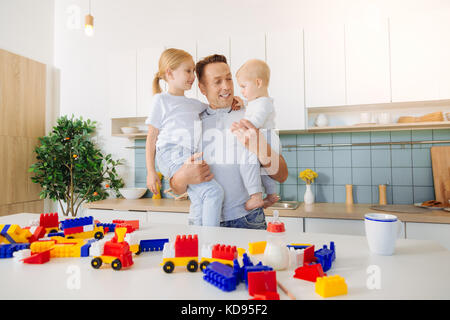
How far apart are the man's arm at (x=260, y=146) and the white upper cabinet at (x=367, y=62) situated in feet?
4.31

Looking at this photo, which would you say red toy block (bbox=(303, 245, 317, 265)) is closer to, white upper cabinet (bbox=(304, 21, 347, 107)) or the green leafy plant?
white upper cabinet (bbox=(304, 21, 347, 107))

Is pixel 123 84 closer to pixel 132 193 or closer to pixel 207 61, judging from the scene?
pixel 132 193

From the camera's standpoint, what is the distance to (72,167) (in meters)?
2.99

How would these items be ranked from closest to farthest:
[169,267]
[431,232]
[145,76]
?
[169,267], [431,232], [145,76]

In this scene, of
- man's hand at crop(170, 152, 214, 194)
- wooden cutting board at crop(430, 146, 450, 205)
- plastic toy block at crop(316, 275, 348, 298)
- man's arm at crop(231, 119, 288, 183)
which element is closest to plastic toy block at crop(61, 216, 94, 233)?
man's hand at crop(170, 152, 214, 194)

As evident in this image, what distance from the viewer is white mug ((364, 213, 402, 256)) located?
760 millimetres

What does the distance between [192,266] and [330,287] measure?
288 mm

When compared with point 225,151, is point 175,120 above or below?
above

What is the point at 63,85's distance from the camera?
3.44m

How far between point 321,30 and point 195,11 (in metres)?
1.35

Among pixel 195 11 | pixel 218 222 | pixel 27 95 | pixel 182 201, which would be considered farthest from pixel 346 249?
pixel 27 95

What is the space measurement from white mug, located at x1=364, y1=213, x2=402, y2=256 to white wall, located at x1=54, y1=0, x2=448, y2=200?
7.86 feet

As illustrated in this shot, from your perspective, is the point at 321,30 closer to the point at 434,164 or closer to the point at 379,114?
the point at 379,114

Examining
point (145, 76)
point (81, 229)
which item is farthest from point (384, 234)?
point (145, 76)
